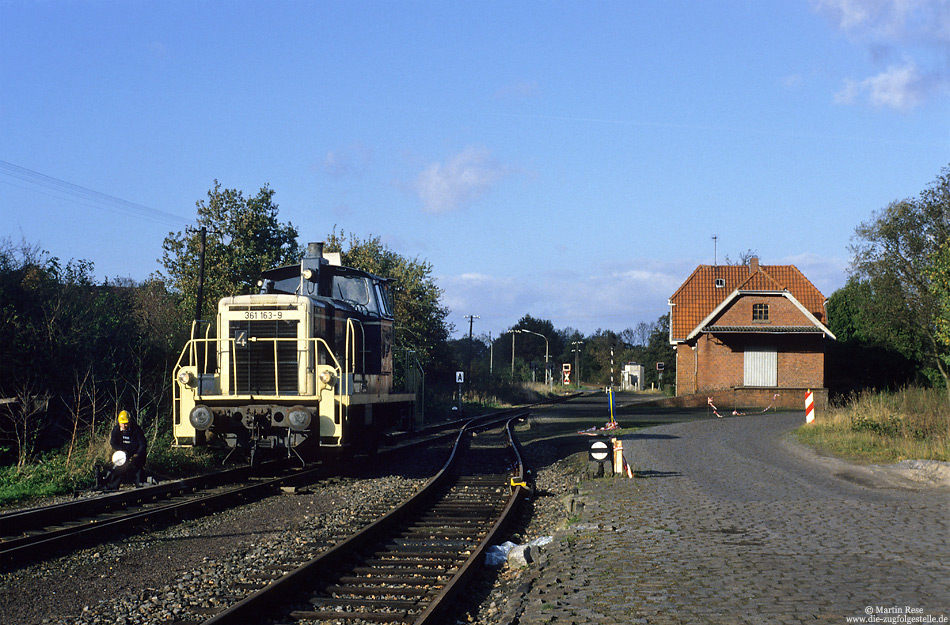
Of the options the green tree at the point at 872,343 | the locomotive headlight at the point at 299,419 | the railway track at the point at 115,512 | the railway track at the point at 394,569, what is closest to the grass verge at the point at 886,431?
the railway track at the point at 394,569

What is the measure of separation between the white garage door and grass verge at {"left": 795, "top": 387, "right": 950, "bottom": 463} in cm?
1615

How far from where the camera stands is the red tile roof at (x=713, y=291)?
46.7m

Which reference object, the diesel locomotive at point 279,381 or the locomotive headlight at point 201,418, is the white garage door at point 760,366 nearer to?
the diesel locomotive at point 279,381

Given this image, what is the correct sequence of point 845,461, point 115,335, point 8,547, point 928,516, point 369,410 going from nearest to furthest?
1. point 8,547
2. point 928,516
3. point 369,410
4. point 845,461
5. point 115,335

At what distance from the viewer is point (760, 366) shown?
A: 133 feet

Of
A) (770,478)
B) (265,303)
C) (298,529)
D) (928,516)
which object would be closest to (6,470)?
(265,303)

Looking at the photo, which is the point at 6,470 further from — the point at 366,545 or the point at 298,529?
the point at 366,545

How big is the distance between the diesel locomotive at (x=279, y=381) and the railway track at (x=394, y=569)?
79.4 inches

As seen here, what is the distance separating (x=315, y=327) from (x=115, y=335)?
7693 mm

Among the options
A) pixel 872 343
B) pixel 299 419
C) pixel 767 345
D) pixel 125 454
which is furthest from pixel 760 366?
pixel 125 454

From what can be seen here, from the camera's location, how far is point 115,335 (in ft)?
61.2

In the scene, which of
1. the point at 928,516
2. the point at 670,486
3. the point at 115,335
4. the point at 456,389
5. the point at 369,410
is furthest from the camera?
the point at 456,389

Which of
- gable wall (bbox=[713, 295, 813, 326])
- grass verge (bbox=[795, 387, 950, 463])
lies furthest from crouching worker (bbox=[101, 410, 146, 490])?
gable wall (bbox=[713, 295, 813, 326])

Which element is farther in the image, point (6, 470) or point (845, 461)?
point (845, 461)
